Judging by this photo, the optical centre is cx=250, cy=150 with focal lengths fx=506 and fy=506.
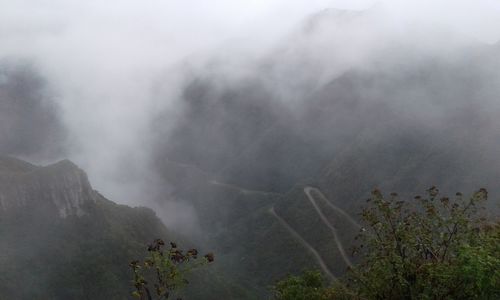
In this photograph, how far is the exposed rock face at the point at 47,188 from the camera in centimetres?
11631

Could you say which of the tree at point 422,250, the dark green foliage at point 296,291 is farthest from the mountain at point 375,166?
the tree at point 422,250

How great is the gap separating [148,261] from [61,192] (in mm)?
108961

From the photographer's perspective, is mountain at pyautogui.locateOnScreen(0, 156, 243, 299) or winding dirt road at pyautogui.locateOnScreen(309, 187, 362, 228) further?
winding dirt road at pyautogui.locateOnScreen(309, 187, 362, 228)

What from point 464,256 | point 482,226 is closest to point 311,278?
point 482,226

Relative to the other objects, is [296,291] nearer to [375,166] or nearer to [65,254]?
[65,254]

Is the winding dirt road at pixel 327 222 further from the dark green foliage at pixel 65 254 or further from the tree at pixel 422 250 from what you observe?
the tree at pixel 422 250

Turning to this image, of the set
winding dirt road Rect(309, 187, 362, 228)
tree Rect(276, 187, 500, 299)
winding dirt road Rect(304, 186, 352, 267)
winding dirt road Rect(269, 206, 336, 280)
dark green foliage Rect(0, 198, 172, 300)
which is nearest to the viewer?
tree Rect(276, 187, 500, 299)

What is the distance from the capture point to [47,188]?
398ft

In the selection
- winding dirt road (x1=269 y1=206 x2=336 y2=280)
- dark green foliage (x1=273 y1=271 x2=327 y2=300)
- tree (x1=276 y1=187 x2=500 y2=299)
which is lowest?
tree (x1=276 y1=187 x2=500 y2=299)

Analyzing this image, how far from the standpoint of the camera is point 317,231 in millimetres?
143000

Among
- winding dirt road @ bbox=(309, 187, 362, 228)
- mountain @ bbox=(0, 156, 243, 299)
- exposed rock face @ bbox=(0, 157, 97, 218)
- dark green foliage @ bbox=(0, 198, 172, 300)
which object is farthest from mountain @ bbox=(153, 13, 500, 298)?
exposed rock face @ bbox=(0, 157, 97, 218)

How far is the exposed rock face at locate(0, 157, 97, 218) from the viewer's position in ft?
382

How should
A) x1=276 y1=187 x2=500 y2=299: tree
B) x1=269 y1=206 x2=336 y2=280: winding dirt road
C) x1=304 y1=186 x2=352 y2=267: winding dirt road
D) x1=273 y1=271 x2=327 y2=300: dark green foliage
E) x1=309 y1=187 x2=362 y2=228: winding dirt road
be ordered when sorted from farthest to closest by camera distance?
x1=309 y1=187 x2=362 y2=228: winding dirt road < x1=304 y1=186 x2=352 y2=267: winding dirt road < x1=269 y1=206 x2=336 y2=280: winding dirt road < x1=273 y1=271 x2=327 y2=300: dark green foliage < x1=276 y1=187 x2=500 y2=299: tree

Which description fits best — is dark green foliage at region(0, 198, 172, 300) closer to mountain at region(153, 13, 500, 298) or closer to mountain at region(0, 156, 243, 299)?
mountain at region(0, 156, 243, 299)
